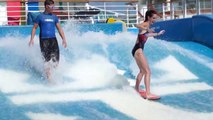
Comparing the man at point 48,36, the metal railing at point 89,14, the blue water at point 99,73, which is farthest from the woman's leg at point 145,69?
the metal railing at point 89,14

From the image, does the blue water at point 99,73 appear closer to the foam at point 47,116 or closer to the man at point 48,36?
the foam at point 47,116

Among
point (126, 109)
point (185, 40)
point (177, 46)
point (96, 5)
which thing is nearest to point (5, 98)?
point (126, 109)

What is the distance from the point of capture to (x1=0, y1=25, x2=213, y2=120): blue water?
21.8 feet

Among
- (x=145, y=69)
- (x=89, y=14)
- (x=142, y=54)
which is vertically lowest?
(x=145, y=69)

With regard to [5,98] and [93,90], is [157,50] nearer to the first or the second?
[93,90]

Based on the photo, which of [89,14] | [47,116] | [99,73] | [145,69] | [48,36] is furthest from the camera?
[89,14]

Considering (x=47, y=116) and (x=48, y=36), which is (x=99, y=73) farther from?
(x=47, y=116)

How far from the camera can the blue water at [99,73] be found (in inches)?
261

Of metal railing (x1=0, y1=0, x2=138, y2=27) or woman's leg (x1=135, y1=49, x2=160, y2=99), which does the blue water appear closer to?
woman's leg (x1=135, y1=49, x2=160, y2=99)

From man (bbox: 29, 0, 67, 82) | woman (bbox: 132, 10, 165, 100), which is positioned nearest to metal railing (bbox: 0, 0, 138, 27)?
man (bbox: 29, 0, 67, 82)

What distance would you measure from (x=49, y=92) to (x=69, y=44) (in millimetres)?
3389

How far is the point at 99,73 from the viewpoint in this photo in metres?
8.27

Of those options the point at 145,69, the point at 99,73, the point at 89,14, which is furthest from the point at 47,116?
the point at 89,14

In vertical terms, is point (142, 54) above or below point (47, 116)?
above
